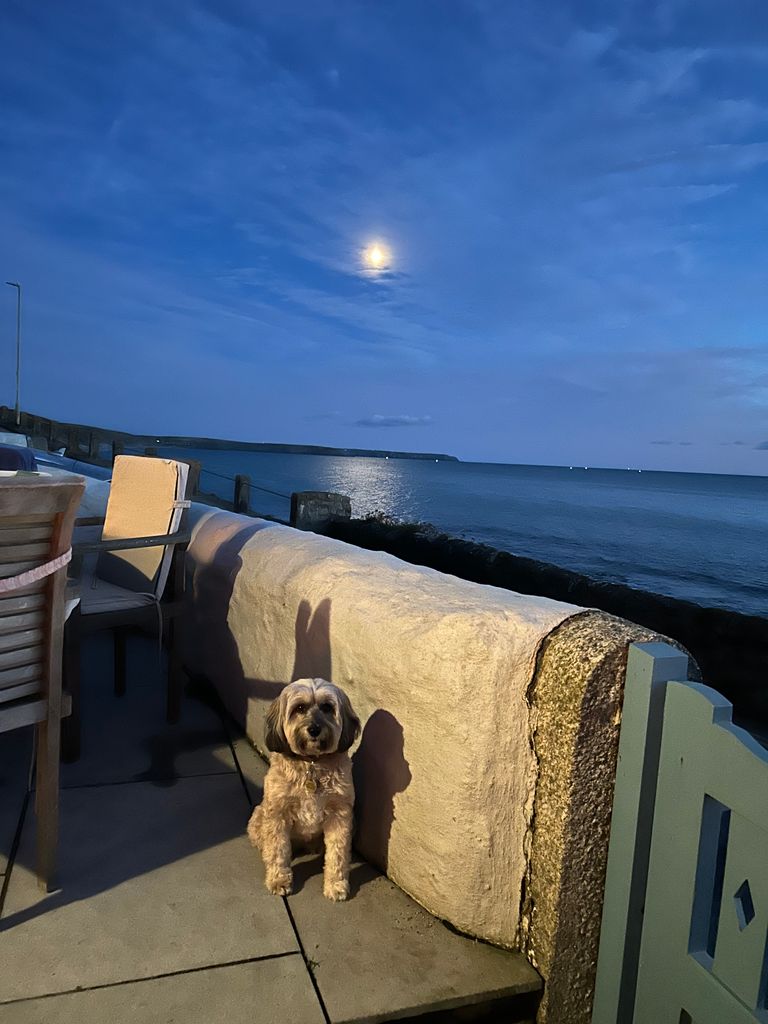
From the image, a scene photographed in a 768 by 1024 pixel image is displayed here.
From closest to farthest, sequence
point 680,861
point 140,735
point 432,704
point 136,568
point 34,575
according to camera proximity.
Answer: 1. point 680,861
2. point 34,575
3. point 432,704
4. point 140,735
5. point 136,568

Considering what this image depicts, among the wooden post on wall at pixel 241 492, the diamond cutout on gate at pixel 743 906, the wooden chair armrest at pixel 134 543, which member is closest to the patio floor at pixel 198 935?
the diamond cutout on gate at pixel 743 906

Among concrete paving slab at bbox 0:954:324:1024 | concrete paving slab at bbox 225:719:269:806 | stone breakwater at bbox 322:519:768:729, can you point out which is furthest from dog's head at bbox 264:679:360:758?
stone breakwater at bbox 322:519:768:729

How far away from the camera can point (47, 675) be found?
208cm

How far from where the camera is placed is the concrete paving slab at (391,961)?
189 cm

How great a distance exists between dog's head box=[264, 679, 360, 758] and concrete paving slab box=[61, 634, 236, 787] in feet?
3.31

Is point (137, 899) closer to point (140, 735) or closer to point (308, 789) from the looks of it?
point (308, 789)

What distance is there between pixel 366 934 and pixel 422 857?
0.93ft

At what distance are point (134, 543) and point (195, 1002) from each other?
1.91 metres

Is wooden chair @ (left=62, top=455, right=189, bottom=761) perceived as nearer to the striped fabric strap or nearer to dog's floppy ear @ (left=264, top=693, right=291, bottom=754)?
the striped fabric strap

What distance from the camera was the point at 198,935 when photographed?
2.09 metres

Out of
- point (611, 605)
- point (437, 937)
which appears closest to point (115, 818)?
point (437, 937)

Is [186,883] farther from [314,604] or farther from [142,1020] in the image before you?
[314,604]

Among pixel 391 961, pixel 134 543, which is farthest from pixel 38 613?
pixel 391 961

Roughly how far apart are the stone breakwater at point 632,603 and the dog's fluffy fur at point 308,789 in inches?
234
